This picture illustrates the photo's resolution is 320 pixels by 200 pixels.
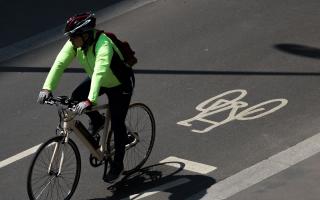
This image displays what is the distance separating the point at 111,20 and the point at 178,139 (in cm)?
499

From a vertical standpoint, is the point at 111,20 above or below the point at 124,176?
above

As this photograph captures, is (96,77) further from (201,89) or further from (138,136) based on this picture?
(201,89)

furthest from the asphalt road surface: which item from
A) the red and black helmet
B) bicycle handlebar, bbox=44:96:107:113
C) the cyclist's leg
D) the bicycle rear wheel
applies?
the red and black helmet

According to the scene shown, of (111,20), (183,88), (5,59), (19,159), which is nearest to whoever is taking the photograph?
(19,159)

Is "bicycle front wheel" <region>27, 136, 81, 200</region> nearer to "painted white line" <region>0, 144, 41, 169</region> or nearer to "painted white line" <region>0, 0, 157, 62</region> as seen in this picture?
"painted white line" <region>0, 144, 41, 169</region>

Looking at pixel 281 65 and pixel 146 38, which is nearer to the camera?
pixel 281 65

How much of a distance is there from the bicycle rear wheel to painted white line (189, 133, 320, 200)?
101 cm

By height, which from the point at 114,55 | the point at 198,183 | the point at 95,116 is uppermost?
the point at 114,55

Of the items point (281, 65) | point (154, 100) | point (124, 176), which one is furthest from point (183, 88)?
point (124, 176)

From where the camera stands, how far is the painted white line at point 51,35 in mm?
12852

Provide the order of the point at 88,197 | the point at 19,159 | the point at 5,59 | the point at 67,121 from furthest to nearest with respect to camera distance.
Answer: the point at 5,59 < the point at 19,159 < the point at 88,197 < the point at 67,121

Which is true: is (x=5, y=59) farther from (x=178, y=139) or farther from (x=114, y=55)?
(x=114, y=55)

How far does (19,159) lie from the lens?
9148 mm

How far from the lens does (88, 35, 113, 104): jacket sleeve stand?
289 inches
